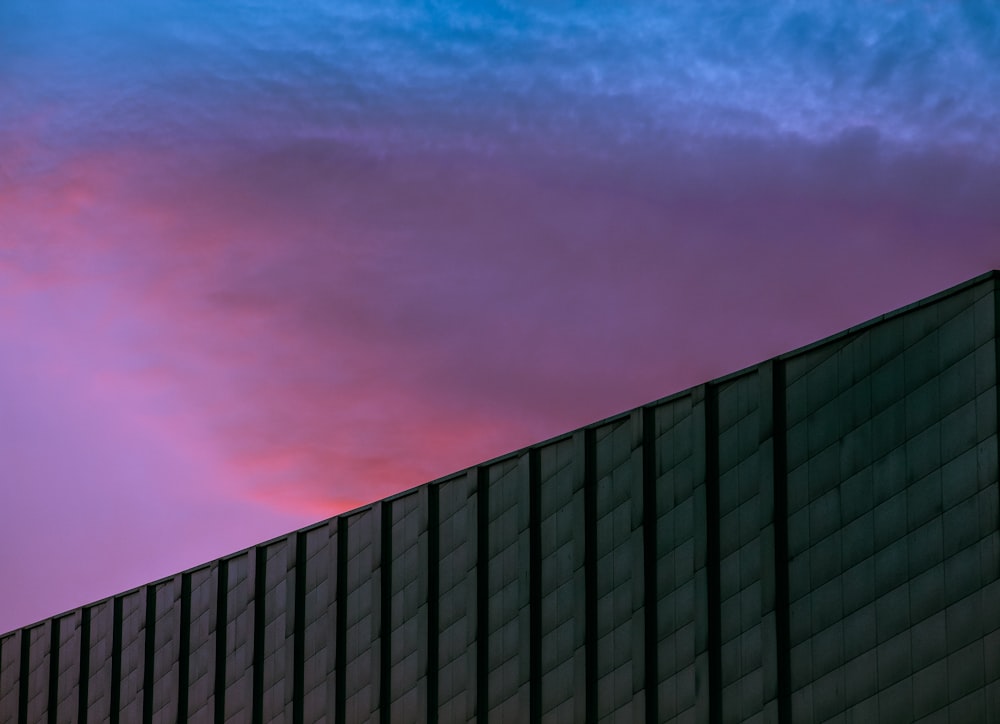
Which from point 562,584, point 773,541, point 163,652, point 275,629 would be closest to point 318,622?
point 275,629

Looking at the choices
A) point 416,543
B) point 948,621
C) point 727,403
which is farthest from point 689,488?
point 416,543

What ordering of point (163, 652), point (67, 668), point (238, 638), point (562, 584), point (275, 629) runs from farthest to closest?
point (67, 668), point (163, 652), point (238, 638), point (275, 629), point (562, 584)

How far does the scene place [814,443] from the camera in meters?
34.3

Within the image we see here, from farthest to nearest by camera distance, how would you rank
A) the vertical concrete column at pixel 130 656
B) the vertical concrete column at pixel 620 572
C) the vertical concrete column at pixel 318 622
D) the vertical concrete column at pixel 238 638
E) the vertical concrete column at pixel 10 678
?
the vertical concrete column at pixel 10 678
the vertical concrete column at pixel 130 656
the vertical concrete column at pixel 238 638
the vertical concrete column at pixel 318 622
the vertical concrete column at pixel 620 572

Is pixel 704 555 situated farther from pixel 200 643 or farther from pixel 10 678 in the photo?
pixel 10 678

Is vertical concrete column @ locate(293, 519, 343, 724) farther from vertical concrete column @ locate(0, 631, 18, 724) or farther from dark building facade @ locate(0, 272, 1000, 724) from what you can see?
vertical concrete column @ locate(0, 631, 18, 724)

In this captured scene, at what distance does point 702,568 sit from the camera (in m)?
36.7

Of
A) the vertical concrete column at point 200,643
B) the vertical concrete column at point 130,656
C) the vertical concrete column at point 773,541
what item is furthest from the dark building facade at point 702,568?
the vertical concrete column at point 130,656


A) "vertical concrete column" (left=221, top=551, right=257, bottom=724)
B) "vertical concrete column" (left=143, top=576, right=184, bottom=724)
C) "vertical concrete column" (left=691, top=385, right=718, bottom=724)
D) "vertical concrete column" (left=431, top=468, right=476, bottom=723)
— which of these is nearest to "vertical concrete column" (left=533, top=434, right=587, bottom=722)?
"vertical concrete column" (left=431, top=468, right=476, bottom=723)

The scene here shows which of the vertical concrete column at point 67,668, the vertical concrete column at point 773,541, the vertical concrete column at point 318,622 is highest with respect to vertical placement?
the vertical concrete column at point 67,668

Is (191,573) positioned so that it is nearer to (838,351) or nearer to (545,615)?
(545,615)

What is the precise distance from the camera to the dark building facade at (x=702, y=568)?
100 feet

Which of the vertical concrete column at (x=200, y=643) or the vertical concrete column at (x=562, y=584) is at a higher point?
the vertical concrete column at (x=200, y=643)

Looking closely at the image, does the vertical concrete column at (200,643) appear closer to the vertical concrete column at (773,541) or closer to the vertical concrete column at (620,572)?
the vertical concrete column at (620,572)
